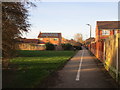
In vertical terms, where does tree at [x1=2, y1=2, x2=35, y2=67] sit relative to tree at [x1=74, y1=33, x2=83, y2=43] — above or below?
below

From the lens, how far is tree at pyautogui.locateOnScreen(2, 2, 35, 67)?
29.2ft

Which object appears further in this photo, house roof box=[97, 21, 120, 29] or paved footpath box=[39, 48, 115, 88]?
house roof box=[97, 21, 120, 29]

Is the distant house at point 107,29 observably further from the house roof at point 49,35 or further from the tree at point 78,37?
the tree at point 78,37

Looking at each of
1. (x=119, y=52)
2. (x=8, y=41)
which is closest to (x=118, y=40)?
(x=119, y=52)

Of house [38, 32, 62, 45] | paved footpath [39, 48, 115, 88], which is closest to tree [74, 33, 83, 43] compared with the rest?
house [38, 32, 62, 45]

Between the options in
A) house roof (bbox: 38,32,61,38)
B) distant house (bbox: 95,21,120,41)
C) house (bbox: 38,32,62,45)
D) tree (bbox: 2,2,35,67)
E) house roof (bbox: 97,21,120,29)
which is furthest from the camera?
house roof (bbox: 38,32,61,38)

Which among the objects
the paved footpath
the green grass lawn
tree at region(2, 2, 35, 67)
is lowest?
the paved footpath

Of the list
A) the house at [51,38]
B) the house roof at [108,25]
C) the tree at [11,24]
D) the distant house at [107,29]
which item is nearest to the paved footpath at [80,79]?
the tree at [11,24]

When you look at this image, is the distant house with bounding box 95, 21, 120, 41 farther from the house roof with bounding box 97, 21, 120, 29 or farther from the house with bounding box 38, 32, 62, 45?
the house with bounding box 38, 32, 62, 45

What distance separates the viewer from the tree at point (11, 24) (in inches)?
350

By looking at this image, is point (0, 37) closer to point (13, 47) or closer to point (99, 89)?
point (13, 47)

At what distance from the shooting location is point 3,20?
9.08 meters

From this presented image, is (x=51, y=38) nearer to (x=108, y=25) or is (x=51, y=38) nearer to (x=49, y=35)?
(x=49, y=35)

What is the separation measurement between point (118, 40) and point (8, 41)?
17.3ft
